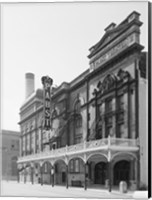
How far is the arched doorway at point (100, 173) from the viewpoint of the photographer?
37.8 ft

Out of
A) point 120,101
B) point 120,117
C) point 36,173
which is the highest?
Answer: point 120,101

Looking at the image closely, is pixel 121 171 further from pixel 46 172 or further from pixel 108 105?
pixel 46 172

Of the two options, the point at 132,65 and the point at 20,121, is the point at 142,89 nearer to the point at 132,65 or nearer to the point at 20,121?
the point at 132,65

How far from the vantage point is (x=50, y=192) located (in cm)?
1204

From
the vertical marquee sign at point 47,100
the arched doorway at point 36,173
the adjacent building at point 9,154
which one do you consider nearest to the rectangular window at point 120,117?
the vertical marquee sign at point 47,100

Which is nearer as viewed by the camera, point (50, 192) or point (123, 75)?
point (123, 75)

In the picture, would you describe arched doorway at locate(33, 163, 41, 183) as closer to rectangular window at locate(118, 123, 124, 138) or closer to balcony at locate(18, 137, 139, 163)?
balcony at locate(18, 137, 139, 163)

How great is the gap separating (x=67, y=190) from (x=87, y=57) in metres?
4.22

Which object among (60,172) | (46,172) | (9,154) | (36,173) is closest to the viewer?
(60,172)

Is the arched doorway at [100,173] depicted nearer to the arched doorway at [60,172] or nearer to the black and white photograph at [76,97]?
the black and white photograph at [76,97]

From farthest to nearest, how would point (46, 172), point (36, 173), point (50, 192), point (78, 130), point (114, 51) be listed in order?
point (36, 173) < point (46, 172) < point (78, 130) < point (50, 192) < point (114, 51)

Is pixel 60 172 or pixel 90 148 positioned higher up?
pixel 90 148

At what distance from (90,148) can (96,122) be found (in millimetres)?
905

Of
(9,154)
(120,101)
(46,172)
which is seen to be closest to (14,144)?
(9,154)
